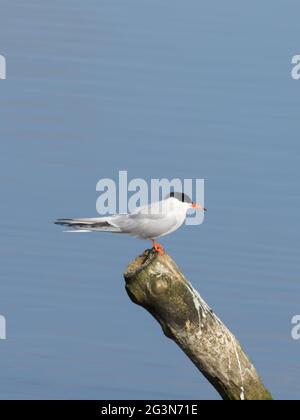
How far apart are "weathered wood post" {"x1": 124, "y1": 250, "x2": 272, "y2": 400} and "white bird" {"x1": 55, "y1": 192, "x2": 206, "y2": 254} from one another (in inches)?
26.7

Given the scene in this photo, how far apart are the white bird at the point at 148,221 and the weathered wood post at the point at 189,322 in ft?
2.22

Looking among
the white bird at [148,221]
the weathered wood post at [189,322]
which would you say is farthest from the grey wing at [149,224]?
the weathered wood post at [189,322]

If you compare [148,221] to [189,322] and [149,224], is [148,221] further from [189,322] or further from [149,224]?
[189,322]

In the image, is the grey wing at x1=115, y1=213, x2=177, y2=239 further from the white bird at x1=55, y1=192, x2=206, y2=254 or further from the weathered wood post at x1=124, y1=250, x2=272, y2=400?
the weathered wood post at x1=124, y1=250, x2=272, y2=400

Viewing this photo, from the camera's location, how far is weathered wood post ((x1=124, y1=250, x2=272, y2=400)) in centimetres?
838

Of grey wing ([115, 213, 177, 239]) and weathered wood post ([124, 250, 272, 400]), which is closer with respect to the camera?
weathered wood post ([124, 250, 272, 400])

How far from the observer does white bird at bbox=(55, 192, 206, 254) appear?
30.4 ft

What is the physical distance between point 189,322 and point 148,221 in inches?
41.7

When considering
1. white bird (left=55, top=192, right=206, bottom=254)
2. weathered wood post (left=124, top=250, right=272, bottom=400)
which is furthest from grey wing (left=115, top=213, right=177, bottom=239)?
weathered wood post (left=124, top=250, right=272, bottom=400)

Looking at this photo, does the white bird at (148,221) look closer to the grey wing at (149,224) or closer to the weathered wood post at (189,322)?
the grey wing at (149,224)

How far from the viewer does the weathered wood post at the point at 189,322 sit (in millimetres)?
8383

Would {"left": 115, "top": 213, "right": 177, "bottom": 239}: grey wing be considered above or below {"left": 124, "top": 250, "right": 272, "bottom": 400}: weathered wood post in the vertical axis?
above
